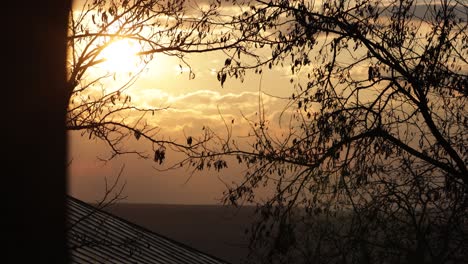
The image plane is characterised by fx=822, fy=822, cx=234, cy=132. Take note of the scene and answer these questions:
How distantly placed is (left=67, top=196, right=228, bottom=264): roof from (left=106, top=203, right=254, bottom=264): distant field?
75909 millimetres

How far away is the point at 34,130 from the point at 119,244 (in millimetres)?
8933

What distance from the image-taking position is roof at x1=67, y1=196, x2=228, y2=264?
46.9 ft

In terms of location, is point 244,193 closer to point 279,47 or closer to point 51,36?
point 279,47

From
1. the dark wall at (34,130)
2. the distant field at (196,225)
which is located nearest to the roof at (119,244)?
the dark wall at (34,130)

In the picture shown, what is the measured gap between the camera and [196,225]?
141m

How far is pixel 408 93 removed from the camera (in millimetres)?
11898

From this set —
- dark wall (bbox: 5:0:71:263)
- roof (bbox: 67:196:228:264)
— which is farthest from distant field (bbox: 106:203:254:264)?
dark wall (bbox: 5:0:71:263)

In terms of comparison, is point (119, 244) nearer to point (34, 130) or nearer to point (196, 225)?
point (34, 130)

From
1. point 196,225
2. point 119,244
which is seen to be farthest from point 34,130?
point 196,225

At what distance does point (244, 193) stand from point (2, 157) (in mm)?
6333

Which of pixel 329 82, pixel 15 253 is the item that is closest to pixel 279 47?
pixel 329 82

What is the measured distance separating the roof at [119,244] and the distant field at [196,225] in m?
75.9

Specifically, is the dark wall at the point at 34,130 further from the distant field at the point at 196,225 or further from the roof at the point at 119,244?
the distant field at the point at 196,225

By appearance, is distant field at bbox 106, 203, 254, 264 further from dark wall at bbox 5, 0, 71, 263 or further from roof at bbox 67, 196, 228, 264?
dark wall at bbox 5, 0, 71, 263
